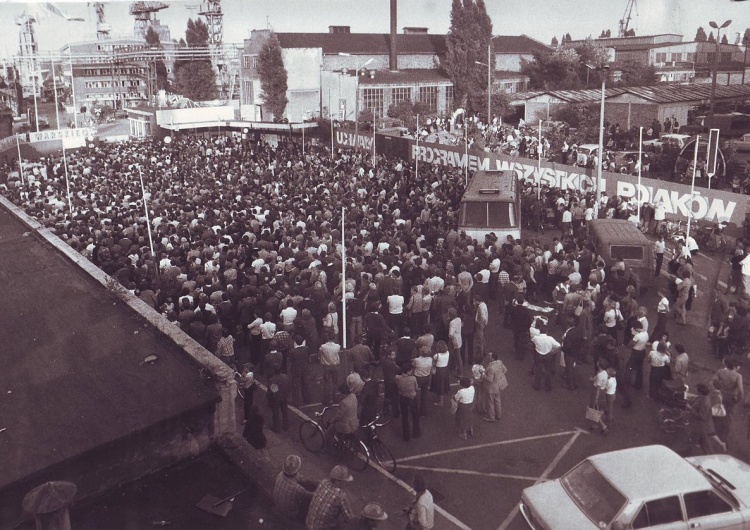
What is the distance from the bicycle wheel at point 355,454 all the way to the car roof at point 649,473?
3.43 meters

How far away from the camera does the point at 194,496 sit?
8.53 meters

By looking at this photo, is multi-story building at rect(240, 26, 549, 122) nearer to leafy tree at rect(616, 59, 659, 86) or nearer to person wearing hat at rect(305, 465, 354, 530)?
leafy tree at rect(616, 59, 659, 86)

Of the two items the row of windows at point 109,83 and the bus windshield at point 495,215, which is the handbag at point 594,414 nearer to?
the bus windshield at point 495,215

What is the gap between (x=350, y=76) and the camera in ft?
186

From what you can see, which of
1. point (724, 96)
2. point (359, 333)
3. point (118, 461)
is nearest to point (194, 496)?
point (118, 461)

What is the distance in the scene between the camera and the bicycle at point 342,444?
10.1 metres

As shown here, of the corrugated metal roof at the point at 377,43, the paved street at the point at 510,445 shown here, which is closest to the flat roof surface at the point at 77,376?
the paved street at the point at 510,445

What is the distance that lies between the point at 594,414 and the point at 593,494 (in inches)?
125

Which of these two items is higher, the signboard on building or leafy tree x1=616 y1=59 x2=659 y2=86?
leafy tree x1=616 y1=59 x2=659 y2=86

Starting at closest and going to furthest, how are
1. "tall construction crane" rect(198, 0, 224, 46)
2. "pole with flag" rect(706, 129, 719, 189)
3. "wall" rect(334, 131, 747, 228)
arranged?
"wall" rect(334, 131, 747, 228) → "pole with flag" rect(706, 129, 719, 189) → "tall construction crane" rect(198, 0, 224, 46)

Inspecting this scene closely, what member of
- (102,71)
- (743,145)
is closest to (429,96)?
(743,145)

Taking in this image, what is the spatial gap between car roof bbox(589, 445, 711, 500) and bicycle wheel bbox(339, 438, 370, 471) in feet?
11.3

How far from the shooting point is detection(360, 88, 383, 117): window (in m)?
56.9

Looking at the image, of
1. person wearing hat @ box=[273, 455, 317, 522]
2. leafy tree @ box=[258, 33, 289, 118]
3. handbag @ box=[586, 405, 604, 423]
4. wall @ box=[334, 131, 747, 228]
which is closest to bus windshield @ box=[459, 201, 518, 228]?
wall @ box=[334, 131, 747, 228]
